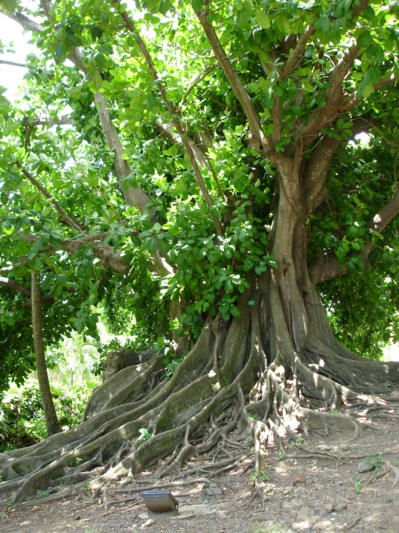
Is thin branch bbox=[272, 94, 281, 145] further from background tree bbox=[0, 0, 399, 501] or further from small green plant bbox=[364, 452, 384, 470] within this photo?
small green plant bbox=[364, 452, 384, 470]

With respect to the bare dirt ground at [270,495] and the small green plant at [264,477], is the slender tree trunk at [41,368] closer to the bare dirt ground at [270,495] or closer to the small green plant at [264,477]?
the bare dirt ground at [270,495]

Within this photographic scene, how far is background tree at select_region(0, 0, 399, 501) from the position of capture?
213 inches

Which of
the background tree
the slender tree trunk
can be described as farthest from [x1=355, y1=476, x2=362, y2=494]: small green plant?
the slender tree trunk

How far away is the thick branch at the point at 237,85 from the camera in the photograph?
5062mm

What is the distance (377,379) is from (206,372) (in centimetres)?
199

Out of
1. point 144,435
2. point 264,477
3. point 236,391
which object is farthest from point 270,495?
point 236,391

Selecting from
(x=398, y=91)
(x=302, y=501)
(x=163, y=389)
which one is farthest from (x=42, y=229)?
(x=398, y=91)

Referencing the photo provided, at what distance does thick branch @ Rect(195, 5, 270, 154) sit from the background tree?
0.07 feet

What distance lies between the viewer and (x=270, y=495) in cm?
434

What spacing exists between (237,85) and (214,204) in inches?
57.1

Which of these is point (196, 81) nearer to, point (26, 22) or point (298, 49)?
point (298, 49)

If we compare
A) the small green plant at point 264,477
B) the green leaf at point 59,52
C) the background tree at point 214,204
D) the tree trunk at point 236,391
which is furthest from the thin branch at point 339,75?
the small green plant at point 264,477

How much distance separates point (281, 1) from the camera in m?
4.98

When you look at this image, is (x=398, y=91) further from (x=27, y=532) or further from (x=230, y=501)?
(x=27, y=532)
